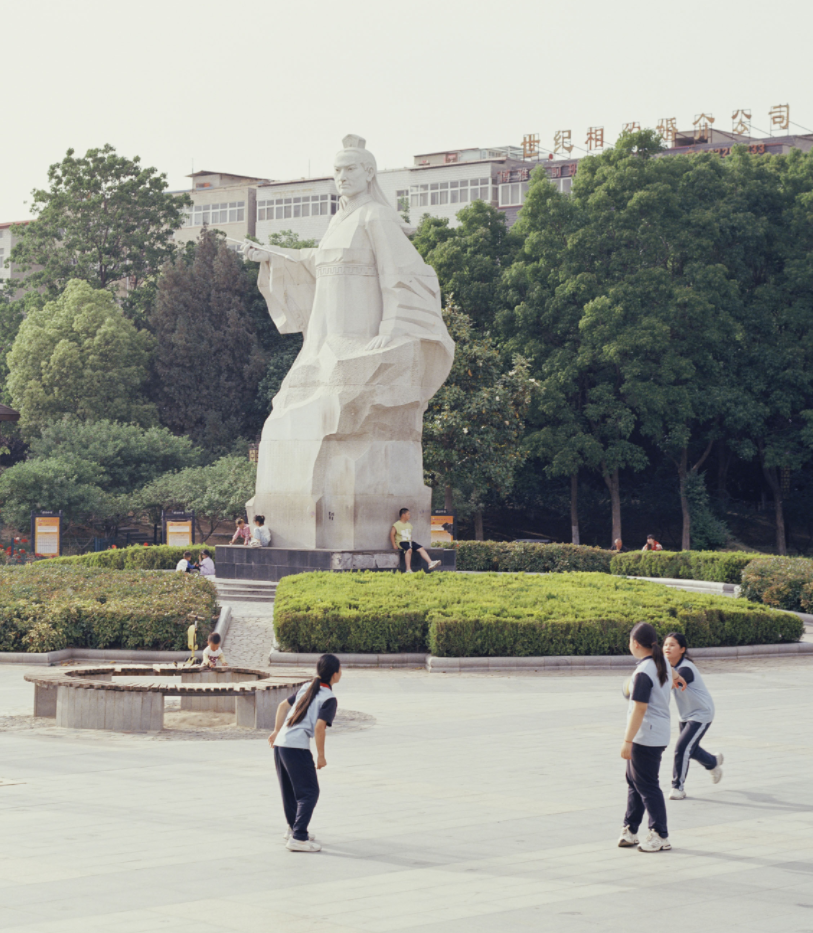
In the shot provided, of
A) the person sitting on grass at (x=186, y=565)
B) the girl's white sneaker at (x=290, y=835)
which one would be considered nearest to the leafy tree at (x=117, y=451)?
the person sitting on grass at (x=186, y=565)

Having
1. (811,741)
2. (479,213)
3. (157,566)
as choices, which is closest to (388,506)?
(157,566)

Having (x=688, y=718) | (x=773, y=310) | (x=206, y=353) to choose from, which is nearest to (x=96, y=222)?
(x=206, y=353)

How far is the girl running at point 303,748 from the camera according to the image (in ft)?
22.1

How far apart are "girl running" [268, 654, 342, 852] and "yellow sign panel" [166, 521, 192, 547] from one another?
22176mm

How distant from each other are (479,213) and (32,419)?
16.9m

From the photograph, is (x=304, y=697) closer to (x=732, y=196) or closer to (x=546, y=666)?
(x=546, y=666)

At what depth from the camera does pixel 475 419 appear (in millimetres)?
37156

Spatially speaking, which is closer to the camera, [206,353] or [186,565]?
[186,565]

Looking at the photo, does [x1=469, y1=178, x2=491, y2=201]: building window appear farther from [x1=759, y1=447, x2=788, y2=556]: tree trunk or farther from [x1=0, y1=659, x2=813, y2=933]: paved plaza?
[x1=0, y1=659, x2=813, y2=933]: paved plaza

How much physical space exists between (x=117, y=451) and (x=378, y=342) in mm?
20492

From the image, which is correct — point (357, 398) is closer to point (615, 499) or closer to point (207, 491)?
point (207, 491)

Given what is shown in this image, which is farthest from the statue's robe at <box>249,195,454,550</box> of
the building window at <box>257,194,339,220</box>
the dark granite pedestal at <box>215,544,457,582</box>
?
the building window at <box>257,194,339,220</box>

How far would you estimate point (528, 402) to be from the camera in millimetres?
37625

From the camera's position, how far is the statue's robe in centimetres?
2152
